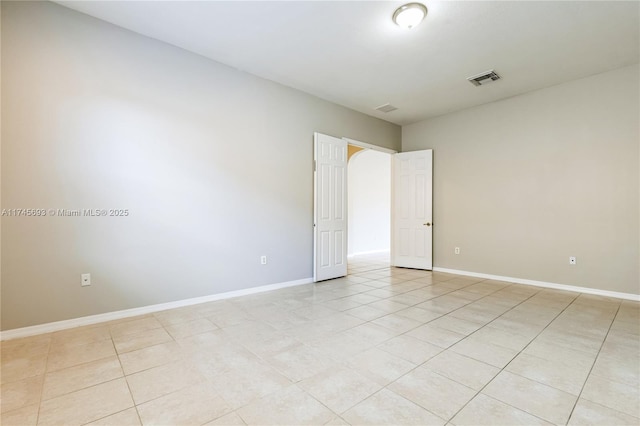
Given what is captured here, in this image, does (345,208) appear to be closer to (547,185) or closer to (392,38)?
(392,38)

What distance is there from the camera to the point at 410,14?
8.66 ft

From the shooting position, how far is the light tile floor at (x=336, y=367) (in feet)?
5.07

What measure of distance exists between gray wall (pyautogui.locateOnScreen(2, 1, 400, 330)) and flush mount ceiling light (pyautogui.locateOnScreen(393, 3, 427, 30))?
2.04 meters

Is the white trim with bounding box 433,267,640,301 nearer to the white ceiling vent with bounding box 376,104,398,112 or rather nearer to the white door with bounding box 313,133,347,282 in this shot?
the white door with bounding box 313,133,347,282

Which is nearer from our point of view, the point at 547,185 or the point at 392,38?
the point at 392,38

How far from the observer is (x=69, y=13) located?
273 cm

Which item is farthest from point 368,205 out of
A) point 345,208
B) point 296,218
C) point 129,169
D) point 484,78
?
point 129,169

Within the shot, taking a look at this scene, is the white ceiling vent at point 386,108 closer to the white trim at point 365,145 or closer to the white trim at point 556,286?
the white trim at point 365,145

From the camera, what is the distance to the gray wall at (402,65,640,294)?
375 centimetres

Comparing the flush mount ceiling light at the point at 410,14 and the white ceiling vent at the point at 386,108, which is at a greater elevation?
the white ceiling vent at the point at 386,108

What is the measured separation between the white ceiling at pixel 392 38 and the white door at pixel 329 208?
0.99 meters

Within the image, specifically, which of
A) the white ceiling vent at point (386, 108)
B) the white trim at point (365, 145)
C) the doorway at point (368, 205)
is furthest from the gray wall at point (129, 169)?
the doorway at point (368, 205)

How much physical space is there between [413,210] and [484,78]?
2.63m

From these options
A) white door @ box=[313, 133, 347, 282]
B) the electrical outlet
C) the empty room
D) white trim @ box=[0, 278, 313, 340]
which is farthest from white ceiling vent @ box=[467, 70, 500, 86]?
the electrical outlet
